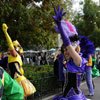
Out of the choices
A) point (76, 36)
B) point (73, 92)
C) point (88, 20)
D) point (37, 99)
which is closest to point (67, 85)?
point (73, 92)

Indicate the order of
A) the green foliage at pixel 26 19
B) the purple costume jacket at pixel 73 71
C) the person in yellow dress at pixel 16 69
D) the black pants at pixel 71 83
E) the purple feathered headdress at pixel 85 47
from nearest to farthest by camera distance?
1. the purple costume jacket at pixel 73 71
2. the black pants at pixel 71 83
3. the purple feathered headdress at pixel 85 47
4. the person in yellow dress at pixel 16 69
5. the green foliage at pixel 26 19

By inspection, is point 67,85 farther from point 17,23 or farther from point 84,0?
point 84,0

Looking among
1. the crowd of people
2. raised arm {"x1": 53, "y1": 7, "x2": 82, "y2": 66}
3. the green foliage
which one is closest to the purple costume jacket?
the crowd of people

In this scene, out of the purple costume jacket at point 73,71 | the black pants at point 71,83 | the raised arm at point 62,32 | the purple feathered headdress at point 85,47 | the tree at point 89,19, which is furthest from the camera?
the tree at point 89,19

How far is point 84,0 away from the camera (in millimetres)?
20938

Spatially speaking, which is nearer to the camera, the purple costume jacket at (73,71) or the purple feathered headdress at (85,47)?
the purple costume jacket at (73,71)

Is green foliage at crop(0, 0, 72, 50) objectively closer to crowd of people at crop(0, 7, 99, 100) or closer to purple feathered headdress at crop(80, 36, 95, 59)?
crowd of people at crop(0, 7, 99, 100)

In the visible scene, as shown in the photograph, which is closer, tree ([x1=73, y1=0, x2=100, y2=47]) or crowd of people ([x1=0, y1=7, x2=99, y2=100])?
crowd of people ([x1=0, y1=7, x2=99, y2=100])

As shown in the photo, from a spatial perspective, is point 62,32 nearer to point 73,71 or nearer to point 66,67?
point 73,71

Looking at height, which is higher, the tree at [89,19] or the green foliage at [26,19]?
the tree at [89,19]

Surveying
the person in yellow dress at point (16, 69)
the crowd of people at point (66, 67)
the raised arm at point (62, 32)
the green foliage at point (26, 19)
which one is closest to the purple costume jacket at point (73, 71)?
the crowd of people at point (66, 67)

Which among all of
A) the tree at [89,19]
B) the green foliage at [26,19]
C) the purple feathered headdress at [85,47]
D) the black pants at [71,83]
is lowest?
the black pants at [71,83]

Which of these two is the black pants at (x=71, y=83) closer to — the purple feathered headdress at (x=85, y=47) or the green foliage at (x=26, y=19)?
the purple feathered headdress at (x=85, y=47)

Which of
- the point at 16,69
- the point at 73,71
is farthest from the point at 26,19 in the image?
the point at 73,71
